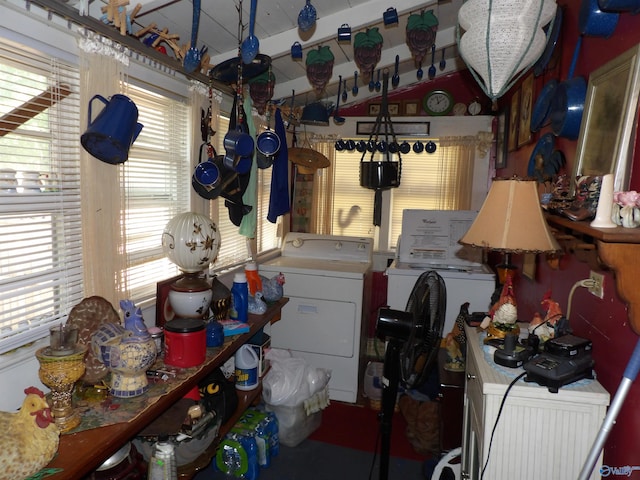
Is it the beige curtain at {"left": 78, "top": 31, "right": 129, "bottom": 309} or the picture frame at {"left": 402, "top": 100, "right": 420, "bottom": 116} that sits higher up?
the picture frame at {"left": 402, "top": 100, "right": 420, "bottom": 116}

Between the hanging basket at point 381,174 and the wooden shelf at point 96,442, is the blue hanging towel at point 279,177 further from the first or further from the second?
the wooden shelf at point 96,442

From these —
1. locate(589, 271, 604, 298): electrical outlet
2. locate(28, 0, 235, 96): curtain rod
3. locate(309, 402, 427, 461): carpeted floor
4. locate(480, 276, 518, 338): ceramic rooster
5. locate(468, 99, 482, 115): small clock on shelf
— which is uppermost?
locate(468, 99, 482, 115): small clock on shelf

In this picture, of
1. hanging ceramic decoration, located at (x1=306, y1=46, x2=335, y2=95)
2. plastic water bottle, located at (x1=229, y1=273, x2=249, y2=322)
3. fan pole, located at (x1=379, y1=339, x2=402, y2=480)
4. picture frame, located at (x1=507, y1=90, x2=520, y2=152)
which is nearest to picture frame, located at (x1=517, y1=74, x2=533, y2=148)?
picture frame, located at (x1=507, y1=90, x2=520, y2=152)

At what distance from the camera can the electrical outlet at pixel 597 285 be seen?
55.8 inches

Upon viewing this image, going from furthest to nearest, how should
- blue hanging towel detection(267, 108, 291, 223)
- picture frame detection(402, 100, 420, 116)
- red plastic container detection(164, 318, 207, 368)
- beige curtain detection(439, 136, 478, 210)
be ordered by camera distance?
picture frame detection(402, 100, 420, 116), beige curtain detection(439, 136, 478, 210), blue hanging towel detection(267, 108, 291, 223), red plastic container detection(164, 318, 207, 368)

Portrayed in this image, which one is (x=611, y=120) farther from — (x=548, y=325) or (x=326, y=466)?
(x=326, y=466)

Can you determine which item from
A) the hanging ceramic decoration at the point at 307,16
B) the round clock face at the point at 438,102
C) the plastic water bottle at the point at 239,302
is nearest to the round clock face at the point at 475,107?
the round clock face at the point at 438,102

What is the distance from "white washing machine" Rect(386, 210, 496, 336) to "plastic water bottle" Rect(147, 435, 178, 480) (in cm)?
188

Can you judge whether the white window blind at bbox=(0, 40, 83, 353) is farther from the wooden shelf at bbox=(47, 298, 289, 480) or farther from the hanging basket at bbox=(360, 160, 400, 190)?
the hanging basket at bbox=(360, 160, 400, 190)

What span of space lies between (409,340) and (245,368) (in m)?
1.03

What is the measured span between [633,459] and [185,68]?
2.26 metres

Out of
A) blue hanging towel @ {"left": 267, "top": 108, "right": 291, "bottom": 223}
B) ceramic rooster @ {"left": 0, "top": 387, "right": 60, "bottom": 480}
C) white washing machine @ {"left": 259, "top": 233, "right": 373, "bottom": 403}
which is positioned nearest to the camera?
ceramic rooster @ {"left": 0, "top": 387, "right": 60, "bottom": 480}

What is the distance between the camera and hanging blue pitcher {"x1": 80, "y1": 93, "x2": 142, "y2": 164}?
1.49 metres

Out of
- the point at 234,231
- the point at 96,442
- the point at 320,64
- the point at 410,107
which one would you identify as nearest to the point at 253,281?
the point at 234,231
